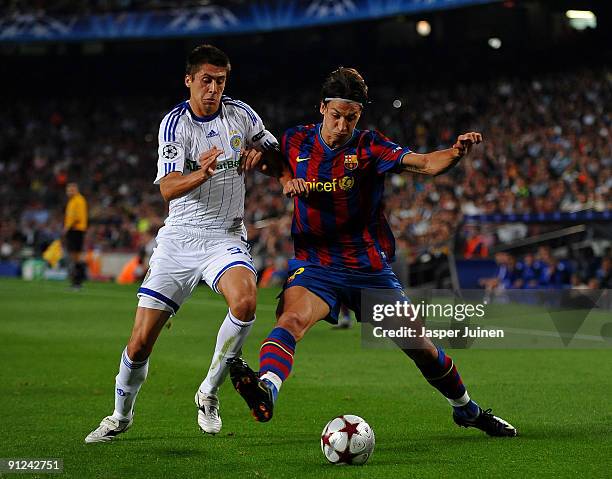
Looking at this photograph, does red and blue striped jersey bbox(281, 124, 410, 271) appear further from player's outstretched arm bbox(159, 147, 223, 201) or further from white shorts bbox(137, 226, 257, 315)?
player's outstretched arm bbox(159, 147, 223, 201)

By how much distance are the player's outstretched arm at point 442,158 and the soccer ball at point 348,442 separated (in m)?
1.49

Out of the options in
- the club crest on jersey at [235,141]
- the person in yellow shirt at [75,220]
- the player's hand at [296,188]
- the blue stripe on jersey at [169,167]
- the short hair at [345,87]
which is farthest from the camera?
the person in yellow shirt at [75,220]

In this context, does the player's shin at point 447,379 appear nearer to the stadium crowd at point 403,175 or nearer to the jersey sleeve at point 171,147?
the jersey sleeve at point 171,147

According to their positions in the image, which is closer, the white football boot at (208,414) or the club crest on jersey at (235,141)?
the white football boot at (208,414)

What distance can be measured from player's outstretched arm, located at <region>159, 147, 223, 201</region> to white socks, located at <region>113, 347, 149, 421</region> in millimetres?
1078

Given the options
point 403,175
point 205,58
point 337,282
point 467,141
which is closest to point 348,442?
point 337,282

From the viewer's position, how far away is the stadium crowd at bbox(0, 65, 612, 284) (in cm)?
2267

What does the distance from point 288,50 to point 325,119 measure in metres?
34.8

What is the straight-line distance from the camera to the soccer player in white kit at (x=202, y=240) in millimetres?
6449

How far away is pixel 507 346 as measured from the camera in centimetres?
1298

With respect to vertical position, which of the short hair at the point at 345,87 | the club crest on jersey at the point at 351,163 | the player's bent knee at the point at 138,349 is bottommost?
the player's bent knee at the point at 138,349

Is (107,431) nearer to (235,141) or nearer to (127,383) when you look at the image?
(127,383)

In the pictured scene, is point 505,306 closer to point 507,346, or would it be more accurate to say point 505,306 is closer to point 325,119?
point 507,346

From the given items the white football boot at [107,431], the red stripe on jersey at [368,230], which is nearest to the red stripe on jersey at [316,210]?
the red stripe on jersey at [368,230]
